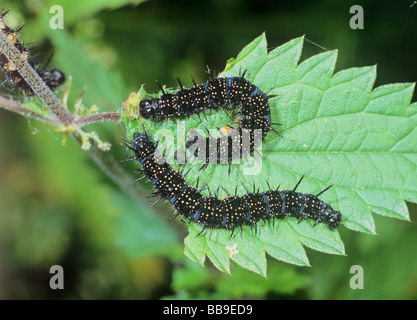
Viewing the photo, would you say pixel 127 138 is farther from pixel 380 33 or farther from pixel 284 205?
pixel 380 33

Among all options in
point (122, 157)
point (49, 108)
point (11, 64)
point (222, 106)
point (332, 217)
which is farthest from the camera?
point (122, 157)

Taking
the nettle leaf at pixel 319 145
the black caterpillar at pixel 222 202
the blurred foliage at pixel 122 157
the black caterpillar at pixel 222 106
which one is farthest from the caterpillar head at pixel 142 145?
the blurred foliage at pixel 122 157

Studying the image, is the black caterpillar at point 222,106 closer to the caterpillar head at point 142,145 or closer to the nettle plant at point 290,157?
the nettle plant at point 290,157

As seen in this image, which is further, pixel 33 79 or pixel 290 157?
pixel 290 157

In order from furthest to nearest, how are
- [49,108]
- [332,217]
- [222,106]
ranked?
[222,106] < [332,217] < [49,108]

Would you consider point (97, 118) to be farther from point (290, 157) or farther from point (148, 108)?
point (290, 157)

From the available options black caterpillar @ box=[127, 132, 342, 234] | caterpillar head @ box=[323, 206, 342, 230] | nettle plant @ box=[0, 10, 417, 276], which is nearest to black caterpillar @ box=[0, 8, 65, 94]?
nettle plant @ box=[0, 10, 417, 276]

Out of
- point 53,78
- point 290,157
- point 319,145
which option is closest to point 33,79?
→ point 53,78

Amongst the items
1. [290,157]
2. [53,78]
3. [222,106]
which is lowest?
[290,157]

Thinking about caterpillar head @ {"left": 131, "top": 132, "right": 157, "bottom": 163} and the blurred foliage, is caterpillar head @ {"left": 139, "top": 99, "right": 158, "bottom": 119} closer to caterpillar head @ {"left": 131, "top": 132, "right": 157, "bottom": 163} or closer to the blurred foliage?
caterpillar head @ {"left": 131, "top": 132, "right": 157, "bottom": 163}
